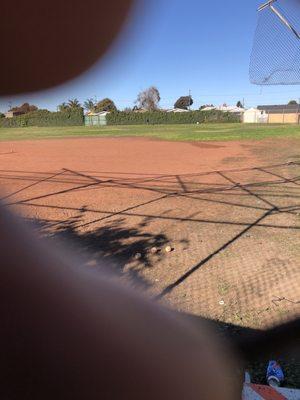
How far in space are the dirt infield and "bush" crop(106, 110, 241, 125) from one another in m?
51.8

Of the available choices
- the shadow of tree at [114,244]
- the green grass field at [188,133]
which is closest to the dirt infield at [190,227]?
the shadow of tree at [114,244]

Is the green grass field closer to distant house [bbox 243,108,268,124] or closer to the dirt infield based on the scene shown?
the dirt infield

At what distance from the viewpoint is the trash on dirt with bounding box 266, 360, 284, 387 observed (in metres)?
2.95

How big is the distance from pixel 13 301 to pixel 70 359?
1.87 feet

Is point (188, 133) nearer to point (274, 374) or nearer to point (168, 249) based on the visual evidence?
point (168, 249)

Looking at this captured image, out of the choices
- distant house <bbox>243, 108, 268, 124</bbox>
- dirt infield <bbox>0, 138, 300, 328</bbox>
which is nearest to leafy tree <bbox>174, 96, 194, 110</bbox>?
distant house <bbox>243, 108, 268, 124</bbox>

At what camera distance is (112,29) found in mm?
608

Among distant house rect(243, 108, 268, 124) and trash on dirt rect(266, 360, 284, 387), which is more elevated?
trash on dirt rect(266, 360, 284, 387)

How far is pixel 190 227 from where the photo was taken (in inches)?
266

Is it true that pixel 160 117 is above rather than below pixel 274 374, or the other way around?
below

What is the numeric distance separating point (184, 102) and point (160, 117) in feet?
159

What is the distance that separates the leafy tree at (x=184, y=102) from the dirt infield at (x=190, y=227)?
97534 millimetres

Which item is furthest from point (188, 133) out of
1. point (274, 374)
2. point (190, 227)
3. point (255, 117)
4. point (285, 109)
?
point (285, 109)

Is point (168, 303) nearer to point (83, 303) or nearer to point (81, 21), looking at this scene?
point (83, 303)
